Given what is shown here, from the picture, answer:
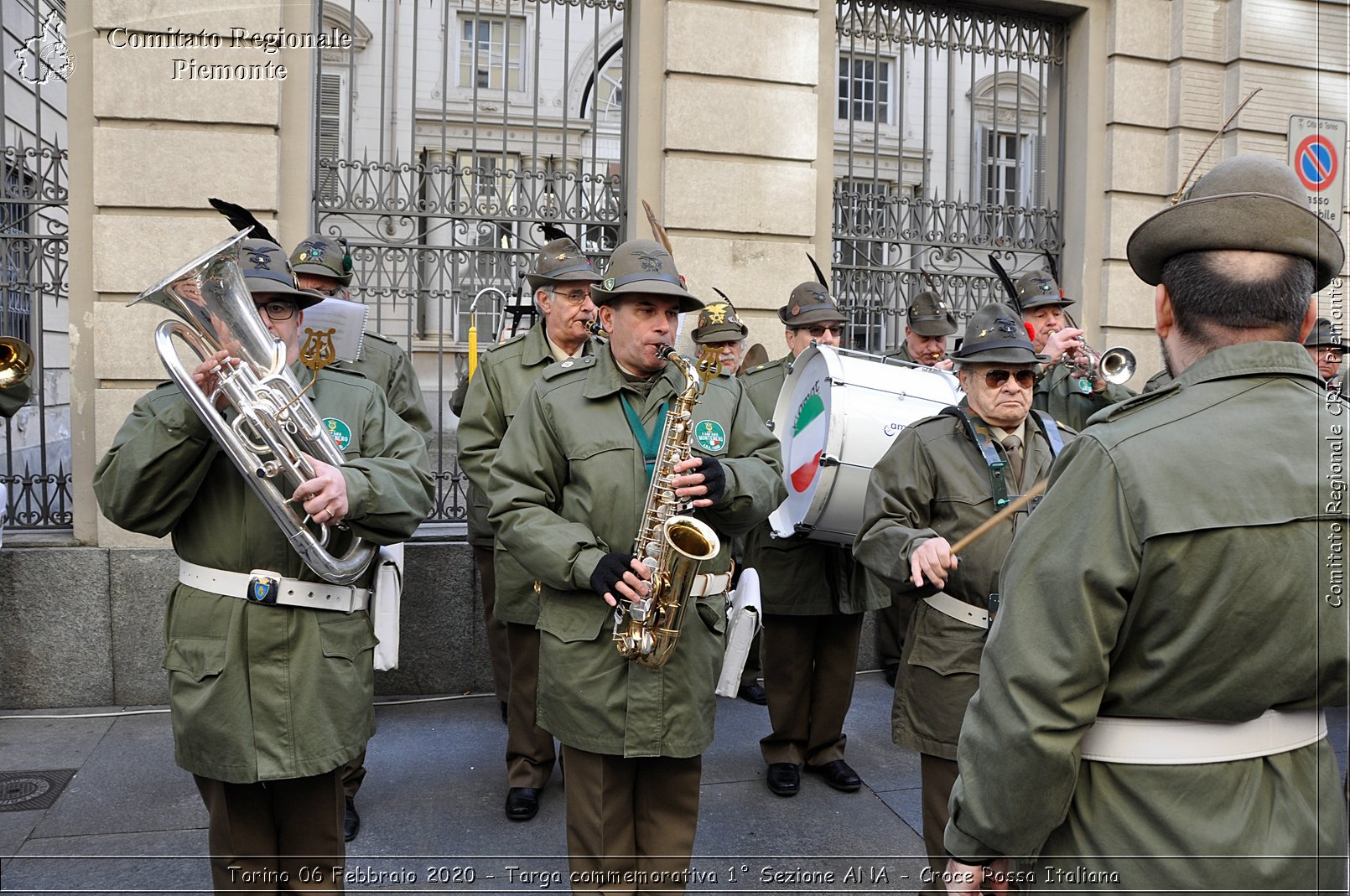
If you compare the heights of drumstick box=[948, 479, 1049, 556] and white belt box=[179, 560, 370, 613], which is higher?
drumstick box=[948, 479, 1049, 556]

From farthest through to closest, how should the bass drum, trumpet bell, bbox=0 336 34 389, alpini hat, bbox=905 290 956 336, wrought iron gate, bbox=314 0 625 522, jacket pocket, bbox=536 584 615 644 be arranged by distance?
wrought iron gate, bbox=314 0 625 522 → alpini hat, bbox=905 290 956 336 → trumpet bell, bbox=0 336 34 389 → the bass drum → jacket pocket, bbox=536 584 615 644

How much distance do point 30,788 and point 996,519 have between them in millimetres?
4740

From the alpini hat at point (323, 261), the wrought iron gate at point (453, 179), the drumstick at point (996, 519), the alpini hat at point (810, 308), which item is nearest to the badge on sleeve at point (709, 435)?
the drumstick at point (996, 519)

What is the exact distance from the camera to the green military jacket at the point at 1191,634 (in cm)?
195

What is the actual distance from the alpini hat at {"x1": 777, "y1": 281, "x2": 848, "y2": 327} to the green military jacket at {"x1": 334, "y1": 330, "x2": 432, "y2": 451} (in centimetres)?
234

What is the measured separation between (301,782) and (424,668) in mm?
3233

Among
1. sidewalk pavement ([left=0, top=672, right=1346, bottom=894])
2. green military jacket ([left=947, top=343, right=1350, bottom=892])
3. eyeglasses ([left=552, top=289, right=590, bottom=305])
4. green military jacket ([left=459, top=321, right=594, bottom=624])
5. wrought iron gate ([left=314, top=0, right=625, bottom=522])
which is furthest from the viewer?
wrought iron gate ([left=314, top=0, right=625, bottom=522])

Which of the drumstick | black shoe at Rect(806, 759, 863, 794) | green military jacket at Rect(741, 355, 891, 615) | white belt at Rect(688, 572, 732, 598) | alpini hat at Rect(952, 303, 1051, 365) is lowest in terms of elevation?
black shoe at Rect(806, 759, 863, 794)

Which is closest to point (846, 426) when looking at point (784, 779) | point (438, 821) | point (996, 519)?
point (996, 519)

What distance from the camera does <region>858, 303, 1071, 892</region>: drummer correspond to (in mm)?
3855

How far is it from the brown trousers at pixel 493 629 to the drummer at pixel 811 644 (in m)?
1.44

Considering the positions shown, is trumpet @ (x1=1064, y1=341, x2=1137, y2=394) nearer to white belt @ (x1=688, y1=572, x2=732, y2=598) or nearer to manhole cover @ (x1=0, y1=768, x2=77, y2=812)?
white belt @ (x1=688, y1=572, x2=732, y2=598)

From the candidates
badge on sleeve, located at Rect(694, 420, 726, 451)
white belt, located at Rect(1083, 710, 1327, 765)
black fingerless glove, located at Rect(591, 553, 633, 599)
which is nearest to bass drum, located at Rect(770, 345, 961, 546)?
badge on sleeve, located at Rect(694, 420, 726, 451)

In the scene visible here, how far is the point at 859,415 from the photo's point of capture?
15.9ft
